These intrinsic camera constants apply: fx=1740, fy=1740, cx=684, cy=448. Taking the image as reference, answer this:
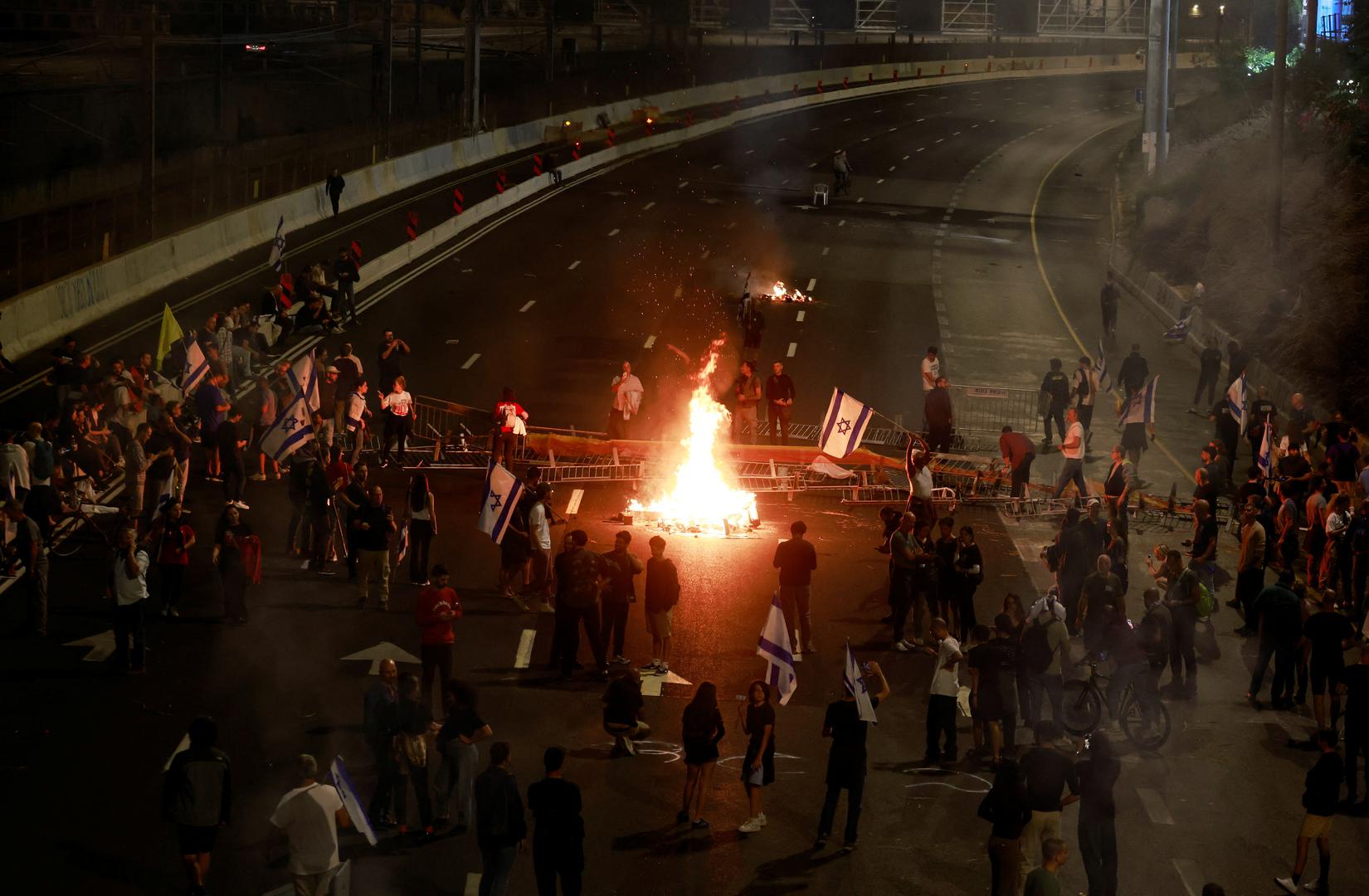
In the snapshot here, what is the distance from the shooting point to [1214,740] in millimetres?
17109

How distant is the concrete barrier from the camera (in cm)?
3400

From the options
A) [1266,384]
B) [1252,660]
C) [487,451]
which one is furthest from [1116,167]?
[1252,660]

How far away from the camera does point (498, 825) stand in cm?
1231

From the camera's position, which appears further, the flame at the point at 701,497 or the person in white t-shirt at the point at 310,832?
the flame at the point at 701,497

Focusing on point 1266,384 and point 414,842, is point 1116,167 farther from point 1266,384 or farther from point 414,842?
point 414,842

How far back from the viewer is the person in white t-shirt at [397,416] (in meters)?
26.5

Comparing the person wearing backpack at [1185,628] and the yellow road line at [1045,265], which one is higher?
the yellow road line at [1045,265]

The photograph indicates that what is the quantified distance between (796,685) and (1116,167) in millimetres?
52763

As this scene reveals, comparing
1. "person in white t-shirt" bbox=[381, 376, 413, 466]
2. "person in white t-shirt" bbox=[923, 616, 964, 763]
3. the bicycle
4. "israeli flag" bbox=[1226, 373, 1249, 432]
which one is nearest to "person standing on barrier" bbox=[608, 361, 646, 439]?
"person in white t-shirt" bbox=[381, 376, 413, 466]

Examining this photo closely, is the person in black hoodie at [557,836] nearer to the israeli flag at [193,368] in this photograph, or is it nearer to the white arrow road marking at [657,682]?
the white arrow road marking at [657,682]

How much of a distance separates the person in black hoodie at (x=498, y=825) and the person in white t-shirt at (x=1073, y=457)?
1449 centimetres

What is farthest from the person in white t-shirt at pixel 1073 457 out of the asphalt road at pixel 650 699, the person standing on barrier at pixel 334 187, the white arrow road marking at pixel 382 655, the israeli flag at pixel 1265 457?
the person standing on barrier at pixel 334 187

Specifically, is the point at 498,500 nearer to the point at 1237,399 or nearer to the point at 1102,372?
the point at 1237,399

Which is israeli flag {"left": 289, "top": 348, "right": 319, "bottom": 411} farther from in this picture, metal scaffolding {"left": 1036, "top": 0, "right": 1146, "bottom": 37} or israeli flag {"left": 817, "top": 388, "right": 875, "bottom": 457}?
metal scaffolding {"left": 1036, "top": 0, "right": 1146, "bottom": 37}
